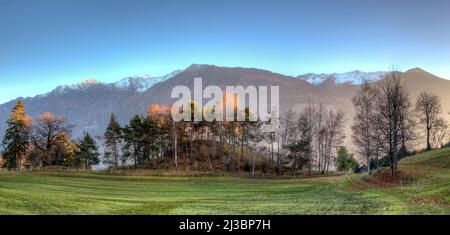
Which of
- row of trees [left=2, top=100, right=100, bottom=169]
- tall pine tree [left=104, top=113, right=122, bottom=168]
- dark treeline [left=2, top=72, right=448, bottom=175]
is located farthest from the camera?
tall pine tree [left=104, top=113, right=122, bottom=168]

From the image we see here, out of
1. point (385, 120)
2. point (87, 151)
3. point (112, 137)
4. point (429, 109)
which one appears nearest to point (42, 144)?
point (87, 151)

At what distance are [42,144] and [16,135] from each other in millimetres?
9060

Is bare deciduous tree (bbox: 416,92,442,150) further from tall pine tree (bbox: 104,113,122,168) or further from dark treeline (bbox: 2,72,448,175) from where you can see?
tall pine tree (bbox: 104,113,122,168)

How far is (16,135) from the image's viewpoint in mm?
76188

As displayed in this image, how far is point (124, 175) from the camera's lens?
65125 millimetres

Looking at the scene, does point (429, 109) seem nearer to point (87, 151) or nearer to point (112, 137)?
point (112, 137)

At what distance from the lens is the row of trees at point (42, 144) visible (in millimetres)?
76438

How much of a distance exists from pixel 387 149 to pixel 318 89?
149 metres

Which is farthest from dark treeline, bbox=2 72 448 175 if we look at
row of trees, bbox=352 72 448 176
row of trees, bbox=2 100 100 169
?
row of trees, bbox=352 72 448 176

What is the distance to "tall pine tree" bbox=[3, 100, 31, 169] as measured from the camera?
7594cm

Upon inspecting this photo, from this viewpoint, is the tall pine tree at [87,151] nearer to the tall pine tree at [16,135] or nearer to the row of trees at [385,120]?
the tall pine tree at [16,135]

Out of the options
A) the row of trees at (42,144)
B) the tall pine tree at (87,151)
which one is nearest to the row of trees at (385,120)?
the tall pine tree at (87,151)
